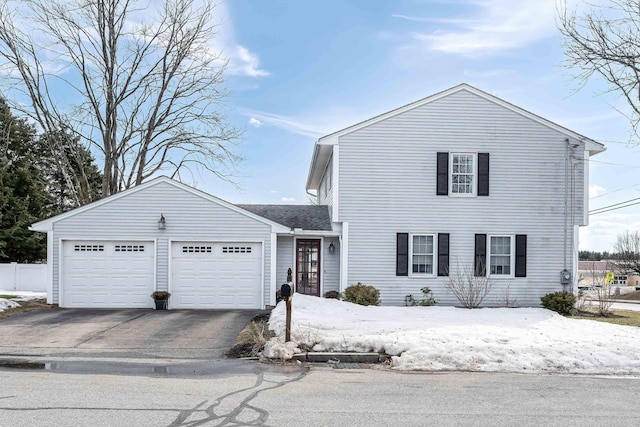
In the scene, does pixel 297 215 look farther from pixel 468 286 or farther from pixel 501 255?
pixel 501 255

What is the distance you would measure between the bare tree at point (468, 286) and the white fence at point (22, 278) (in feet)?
61.0

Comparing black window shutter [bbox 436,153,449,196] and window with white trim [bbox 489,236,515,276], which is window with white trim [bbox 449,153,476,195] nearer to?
black window shutter [bbox 436,153,449,196]

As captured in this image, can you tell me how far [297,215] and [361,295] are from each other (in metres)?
4.75

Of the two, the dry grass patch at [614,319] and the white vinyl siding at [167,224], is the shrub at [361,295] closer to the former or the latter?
the white vinyl siding at [167,224]

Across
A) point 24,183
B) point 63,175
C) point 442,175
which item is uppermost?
point 63,175

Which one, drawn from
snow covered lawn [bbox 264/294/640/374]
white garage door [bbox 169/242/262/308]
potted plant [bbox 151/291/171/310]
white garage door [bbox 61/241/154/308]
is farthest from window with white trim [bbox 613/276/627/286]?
white garage door [bbox 61/241/154/308]

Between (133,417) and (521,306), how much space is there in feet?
48.1

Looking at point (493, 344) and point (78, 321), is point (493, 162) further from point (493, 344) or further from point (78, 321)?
point (78, 321)

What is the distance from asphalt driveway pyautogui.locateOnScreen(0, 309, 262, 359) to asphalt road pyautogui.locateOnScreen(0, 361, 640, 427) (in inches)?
77.3

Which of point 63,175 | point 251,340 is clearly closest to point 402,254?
point 251,340

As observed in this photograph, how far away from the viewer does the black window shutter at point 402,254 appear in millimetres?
17438

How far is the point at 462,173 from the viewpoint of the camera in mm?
17781

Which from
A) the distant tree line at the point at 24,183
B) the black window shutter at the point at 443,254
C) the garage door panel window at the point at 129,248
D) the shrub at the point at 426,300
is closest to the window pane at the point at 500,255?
the black window shutter at the point at 443,254

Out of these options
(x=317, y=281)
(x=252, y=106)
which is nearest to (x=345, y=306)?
(x=317, y=281)
